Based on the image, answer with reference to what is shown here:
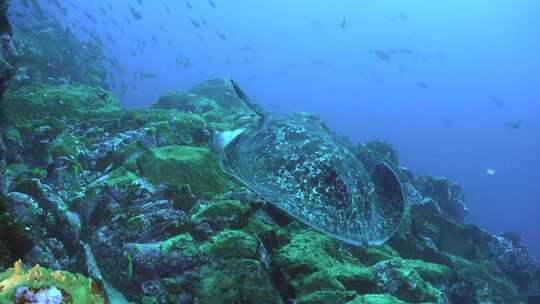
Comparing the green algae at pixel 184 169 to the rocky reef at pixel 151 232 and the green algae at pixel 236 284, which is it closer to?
the rocky reef at pixel 151 232

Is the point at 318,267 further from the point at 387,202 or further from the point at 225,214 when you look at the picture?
the point at 387,202

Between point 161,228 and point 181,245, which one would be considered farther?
point 161,228

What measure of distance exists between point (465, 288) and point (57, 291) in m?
8.04

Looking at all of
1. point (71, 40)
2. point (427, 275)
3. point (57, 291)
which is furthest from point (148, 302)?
point (71, 40)

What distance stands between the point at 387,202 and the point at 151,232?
11.9ft

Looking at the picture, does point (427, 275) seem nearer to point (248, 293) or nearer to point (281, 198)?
point (281, 198)

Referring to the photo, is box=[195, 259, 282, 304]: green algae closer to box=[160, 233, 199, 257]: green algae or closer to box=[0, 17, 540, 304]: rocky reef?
box=[0, 17, 540, 304]: rocky reef

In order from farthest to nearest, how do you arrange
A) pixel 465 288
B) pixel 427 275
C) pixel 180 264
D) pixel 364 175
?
pixel 465 288
pixel 427 275
pixel 364 175
pixel 180 264

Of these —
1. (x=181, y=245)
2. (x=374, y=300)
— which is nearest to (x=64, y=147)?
(x=181, y=245)

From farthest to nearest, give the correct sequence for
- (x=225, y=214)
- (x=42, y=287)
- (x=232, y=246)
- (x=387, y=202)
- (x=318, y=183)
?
(x=387, y=202) → (x=225, y=214) → (x=318, y=183) → (x=232, y=246) → (x=42, y=287)

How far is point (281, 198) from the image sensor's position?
16.8 feet

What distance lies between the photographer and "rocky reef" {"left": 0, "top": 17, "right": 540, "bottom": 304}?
4.26 metres

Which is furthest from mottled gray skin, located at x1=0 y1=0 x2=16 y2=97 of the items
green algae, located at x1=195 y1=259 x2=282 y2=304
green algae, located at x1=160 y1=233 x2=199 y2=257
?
green algae, located at x1=195 y1=259 x2=282 y2=304

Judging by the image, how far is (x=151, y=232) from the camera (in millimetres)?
5160
